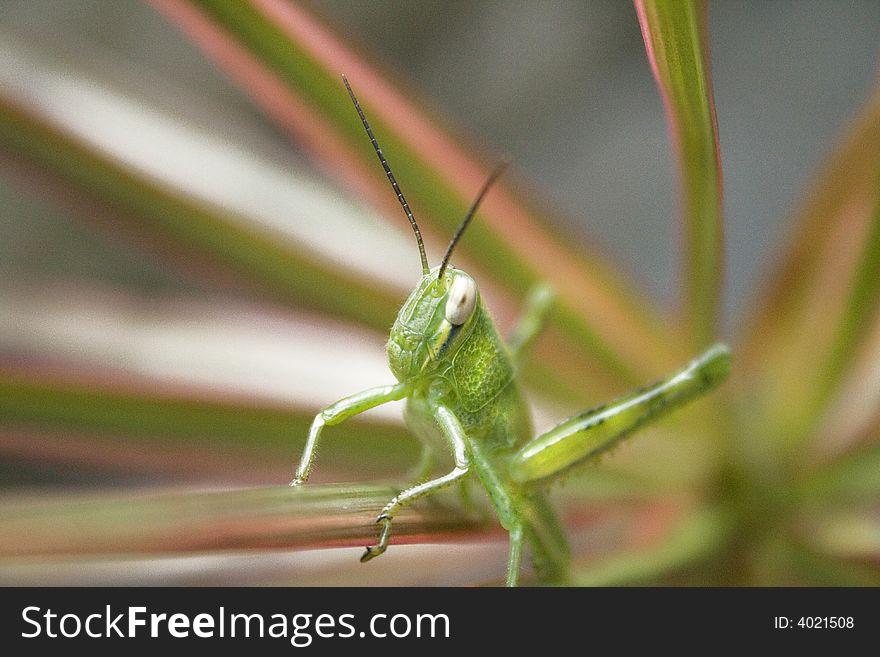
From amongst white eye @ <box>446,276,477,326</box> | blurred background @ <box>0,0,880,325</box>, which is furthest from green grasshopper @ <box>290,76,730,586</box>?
blurred background @ <box>0,0,880,325</box>

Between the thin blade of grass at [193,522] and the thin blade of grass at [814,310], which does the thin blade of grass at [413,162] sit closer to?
the thin blade of grass at [814,310]

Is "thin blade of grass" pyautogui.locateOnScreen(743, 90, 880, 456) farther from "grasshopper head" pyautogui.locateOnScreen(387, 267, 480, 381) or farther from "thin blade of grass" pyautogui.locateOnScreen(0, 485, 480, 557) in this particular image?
"thin blade of grass" pyautogui.locateOnScreen(0, 485, 480, 557)

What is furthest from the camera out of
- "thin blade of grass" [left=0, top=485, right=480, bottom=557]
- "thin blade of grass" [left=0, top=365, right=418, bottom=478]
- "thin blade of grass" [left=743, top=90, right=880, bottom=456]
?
"thin blade of grass" [left=743, top=90, right=880, bottom=456]

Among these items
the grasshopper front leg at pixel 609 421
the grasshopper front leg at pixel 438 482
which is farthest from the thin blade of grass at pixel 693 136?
the grasshopper front leg at pixel 438 482

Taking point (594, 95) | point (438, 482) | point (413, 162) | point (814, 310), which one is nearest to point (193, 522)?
point (438, 482)

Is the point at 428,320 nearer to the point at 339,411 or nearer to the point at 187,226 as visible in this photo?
the point at 339,411
